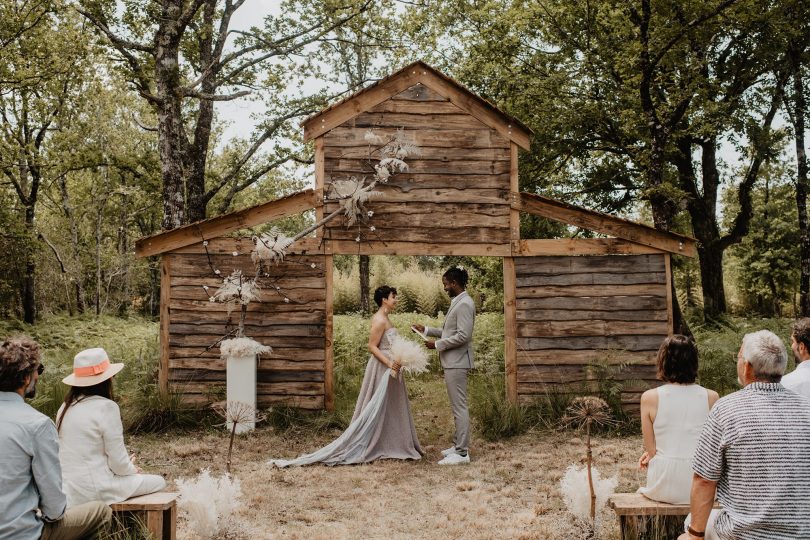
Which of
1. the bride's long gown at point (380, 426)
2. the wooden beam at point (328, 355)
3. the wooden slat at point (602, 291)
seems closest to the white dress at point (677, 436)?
the bride's long gown at point (380, 426)

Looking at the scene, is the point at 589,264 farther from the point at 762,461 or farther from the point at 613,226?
the point at 762,461

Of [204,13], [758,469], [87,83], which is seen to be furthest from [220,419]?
[87,83]

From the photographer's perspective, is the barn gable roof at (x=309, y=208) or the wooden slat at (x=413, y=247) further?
the wooden slat at (x=413, y=247)

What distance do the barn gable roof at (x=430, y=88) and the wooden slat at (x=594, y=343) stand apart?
9.45 ft

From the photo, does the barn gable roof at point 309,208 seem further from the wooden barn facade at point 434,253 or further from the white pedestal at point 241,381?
the white pedestal at point 241,381

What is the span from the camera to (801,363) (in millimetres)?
4078

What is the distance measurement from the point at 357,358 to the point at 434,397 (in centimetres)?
261

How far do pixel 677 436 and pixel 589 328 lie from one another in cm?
517

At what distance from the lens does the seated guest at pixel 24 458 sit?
3.21 metres

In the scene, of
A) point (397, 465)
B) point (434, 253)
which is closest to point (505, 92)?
point (434, 253)

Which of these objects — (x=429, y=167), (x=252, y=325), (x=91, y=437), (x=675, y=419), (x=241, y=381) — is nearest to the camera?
(x=91, y=437)

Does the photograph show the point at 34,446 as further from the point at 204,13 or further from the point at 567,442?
the point at 204,13

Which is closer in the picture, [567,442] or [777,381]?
[777,381]

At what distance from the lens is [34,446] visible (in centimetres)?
326
